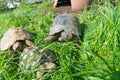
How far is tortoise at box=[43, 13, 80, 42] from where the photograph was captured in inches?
178

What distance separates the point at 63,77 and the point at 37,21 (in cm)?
225

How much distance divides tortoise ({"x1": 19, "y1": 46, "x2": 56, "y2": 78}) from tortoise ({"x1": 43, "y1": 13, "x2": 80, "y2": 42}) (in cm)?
63

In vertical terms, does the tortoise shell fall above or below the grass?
above

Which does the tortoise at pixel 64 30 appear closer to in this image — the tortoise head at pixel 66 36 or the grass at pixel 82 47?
the tortoise head at pixel 66 36

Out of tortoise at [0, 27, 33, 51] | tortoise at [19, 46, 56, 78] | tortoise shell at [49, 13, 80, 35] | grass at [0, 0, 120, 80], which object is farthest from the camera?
tortoise shell at [49, 13, 80, 35]

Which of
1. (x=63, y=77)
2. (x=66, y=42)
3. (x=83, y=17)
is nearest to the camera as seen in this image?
(x=63, y=77)

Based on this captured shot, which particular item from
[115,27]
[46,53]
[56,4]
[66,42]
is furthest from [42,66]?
[56,4]

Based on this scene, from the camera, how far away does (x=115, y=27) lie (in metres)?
4.11

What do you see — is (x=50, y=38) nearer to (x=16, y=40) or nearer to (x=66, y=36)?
(x=66, y=36)

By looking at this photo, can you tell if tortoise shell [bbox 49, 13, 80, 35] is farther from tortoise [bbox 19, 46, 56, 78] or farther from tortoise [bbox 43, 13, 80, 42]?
tortoise [bbox 19, 46, 56, 78]

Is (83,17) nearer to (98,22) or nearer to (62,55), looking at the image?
(98,22)

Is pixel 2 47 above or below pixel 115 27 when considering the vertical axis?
below

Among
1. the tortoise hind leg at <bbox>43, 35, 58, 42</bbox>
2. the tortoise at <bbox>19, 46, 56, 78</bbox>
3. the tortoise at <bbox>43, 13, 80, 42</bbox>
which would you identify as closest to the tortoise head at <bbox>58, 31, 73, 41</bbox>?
the tortoise at <bbox>43, 13, 80, 42</bbox>

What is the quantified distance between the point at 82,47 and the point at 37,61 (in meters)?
0.74
